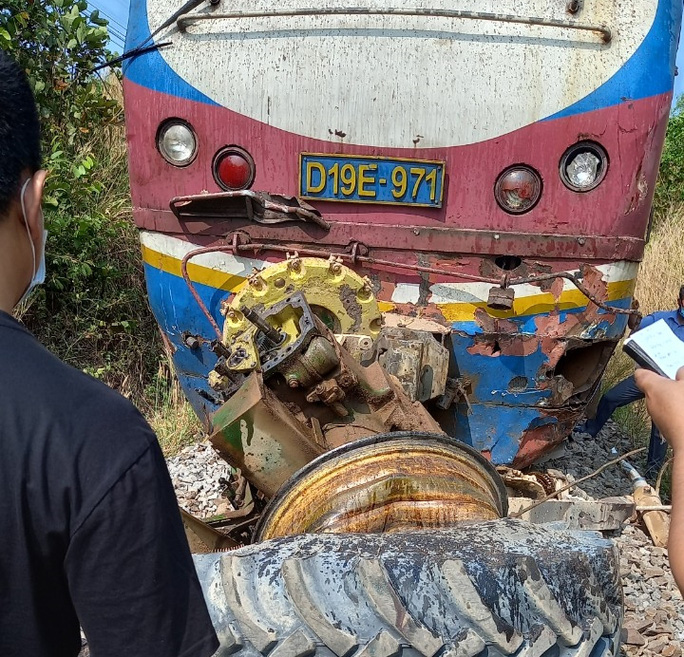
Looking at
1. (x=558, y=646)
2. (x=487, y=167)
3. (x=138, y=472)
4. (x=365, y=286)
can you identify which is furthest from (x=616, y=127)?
(x=138, y=472)

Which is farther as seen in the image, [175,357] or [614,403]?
[614,403]

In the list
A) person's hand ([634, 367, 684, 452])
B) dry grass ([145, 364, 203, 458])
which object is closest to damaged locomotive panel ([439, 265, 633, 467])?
person's hand ([634, 367, 684, 452])

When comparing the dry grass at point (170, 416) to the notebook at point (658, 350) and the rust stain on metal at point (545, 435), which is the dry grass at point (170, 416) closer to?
the rust stain on metal at point (545, 435)

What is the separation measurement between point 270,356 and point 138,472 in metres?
1.39

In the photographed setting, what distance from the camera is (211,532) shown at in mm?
2387

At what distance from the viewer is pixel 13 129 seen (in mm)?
1020

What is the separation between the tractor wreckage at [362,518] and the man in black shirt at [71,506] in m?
0.53

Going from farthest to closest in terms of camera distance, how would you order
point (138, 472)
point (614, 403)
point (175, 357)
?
point (614, 403) < point (175, 357) < point (138, 472)

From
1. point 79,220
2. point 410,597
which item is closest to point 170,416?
point 79,220

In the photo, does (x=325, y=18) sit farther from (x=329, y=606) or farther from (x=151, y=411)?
(x=151, y=411)

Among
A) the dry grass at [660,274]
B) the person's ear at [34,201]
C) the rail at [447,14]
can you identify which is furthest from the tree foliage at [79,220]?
the person's ear at [34,201]

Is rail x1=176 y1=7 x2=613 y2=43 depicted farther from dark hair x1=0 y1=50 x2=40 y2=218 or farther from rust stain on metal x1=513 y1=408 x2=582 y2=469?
dark hair x1=0 y1=50 x2=40 y2=218

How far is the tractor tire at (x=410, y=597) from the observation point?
4.91 ft

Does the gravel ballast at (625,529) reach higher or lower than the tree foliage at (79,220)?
lower
